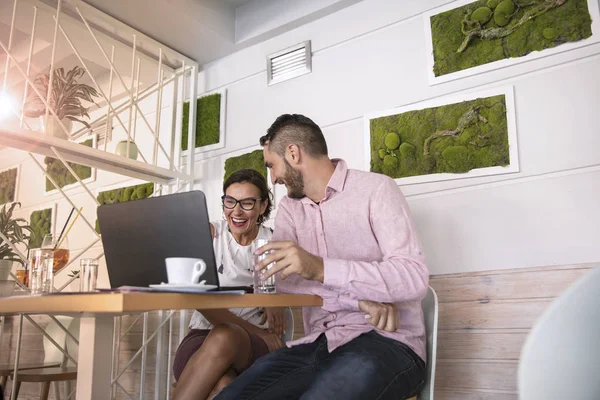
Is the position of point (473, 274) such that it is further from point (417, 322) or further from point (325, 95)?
point (325, 95)

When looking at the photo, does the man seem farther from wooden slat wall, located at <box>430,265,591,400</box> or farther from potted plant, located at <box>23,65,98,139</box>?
potted plant, located at <box>23,65,98,139</box>

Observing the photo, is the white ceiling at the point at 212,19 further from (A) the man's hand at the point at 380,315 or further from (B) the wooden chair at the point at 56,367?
(A) the man's hand at the point at 380,315

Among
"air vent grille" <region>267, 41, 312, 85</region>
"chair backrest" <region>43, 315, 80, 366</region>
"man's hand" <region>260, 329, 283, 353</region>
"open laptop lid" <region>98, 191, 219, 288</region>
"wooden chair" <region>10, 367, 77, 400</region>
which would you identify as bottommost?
"wooden chair" <region>10, 367, 77, 400</region>

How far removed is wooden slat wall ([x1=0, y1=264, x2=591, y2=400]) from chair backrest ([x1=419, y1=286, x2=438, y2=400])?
1.64 ft

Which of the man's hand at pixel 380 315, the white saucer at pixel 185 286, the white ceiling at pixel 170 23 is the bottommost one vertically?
the man's hand at pixel 380 315

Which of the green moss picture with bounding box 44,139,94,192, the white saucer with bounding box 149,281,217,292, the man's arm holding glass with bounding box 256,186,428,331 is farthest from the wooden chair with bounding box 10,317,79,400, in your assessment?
the white saucer with bounding box 149,281,217,292

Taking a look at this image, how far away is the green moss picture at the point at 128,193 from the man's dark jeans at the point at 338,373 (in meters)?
1.95

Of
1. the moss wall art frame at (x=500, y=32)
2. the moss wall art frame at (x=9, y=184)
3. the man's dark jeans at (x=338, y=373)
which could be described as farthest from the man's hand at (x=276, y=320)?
the moss wall art frame at (x=9, y=184)

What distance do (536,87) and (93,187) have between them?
111 inches

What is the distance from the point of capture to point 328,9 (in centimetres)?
250

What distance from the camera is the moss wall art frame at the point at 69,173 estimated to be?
359 cm

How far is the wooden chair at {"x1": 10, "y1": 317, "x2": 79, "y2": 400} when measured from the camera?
7.53 ft

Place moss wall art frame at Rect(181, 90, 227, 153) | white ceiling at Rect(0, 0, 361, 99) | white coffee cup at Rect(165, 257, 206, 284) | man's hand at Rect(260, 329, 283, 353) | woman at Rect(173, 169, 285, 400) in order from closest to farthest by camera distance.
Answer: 1. white coffee cup at Rect(165, 257, 206, 284)
2. woman at Rect(173, 169, 285, 400)
3. man's hand at Rect(260, 329, 283, 353)
4. white ceiling at Rect(0, 0, 361, 99)
5. moss wall art frame at Rect(181, 90, 227, 153)

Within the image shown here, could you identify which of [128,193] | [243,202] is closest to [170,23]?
[128,193]
